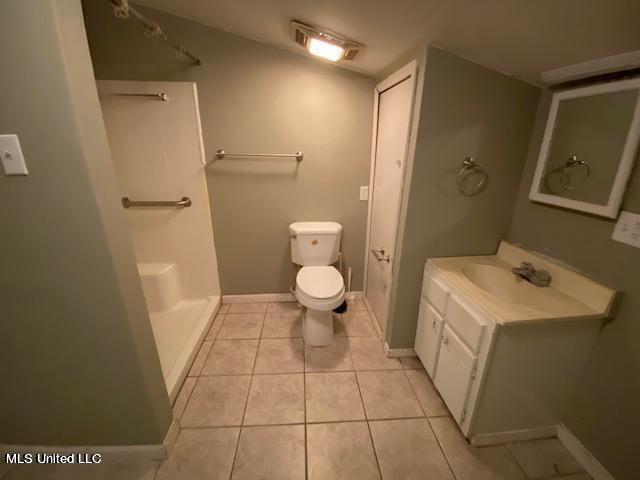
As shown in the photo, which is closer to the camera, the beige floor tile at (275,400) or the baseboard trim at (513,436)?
the baseboard trim at (513,436)

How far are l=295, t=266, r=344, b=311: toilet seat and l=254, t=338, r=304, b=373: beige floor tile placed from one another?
1.26ft

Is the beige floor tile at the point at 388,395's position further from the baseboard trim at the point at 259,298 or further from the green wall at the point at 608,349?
the baseboard trim at the point at 259,298

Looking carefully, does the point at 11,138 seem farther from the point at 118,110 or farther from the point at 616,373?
the point at 616,373

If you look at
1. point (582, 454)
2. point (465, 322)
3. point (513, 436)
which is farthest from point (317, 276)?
point (582, 454)

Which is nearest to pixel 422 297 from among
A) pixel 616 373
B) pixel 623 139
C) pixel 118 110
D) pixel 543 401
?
pixel 543 401

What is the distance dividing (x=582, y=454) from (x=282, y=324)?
182 centimetres

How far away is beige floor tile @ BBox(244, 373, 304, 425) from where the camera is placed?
1427 millimetres

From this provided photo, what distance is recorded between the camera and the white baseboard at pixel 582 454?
1.16 meters

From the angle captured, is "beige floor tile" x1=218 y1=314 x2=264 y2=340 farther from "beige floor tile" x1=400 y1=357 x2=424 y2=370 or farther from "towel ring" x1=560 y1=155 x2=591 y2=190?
"towel ring" x1=560 y1=155 x2=591 y2=190

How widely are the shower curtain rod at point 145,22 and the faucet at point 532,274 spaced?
2.10 metres

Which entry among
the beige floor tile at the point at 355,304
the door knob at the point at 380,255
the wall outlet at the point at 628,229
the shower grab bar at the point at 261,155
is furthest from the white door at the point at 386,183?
the wall outlet at the point at 628,229

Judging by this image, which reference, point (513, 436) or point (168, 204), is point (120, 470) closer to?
point (168, 204)

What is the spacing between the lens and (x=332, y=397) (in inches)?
60.9

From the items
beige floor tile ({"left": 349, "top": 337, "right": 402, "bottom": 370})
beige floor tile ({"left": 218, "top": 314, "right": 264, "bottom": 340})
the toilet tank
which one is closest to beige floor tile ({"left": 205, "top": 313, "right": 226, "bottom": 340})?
beige floor tile ({"left": 218, "top": 314, "right": 264, "bottom": 340})
